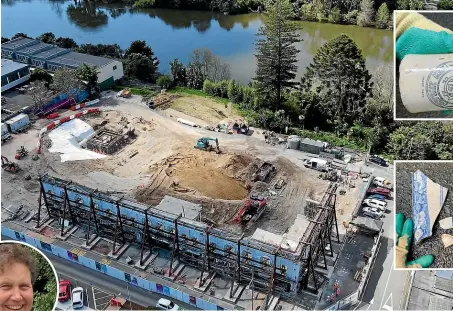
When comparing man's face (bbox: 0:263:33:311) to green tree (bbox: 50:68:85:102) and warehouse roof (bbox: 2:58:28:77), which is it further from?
warehouse roof (bbox: 2:58:28:77)

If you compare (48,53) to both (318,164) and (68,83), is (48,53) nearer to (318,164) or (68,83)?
(68,83)

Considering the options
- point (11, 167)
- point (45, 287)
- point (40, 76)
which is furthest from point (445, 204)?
point (40, 76)

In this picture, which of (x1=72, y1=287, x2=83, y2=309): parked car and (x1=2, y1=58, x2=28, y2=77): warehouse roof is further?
(x1=2, y1=58, x2=28, y2=77): warehouse roof

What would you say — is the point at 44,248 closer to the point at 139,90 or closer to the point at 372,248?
the point at 372,248

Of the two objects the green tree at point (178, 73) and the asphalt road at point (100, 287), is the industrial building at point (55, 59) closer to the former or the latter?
the green tree at point (178, 73)

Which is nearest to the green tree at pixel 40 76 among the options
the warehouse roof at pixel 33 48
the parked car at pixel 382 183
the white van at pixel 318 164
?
the warehouse roof at pixel 33 48

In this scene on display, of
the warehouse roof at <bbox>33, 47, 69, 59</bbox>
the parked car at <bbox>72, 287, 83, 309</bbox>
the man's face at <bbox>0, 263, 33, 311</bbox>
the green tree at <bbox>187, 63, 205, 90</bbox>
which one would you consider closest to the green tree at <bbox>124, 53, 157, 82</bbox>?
the green tree at <bbox>187, 63, 205, 90</bbox>
